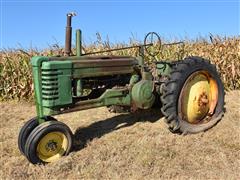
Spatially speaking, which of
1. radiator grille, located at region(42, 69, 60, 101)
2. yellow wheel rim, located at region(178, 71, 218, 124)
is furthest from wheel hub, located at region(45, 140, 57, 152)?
yellow wheel rim, located at region(178, 71, 218, 124)

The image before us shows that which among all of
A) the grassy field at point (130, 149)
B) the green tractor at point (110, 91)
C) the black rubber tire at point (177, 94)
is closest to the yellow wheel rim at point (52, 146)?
the green tractor at point (110, 91)

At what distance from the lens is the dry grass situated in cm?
436

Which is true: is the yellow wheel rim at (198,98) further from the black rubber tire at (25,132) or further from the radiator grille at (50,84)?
the black rubber tire at (25,132)

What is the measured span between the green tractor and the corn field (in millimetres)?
3423

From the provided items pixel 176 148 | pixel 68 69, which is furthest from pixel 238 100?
pixel 68 69

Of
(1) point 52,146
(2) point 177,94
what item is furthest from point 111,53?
(1) point 52,146

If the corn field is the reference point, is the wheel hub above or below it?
below

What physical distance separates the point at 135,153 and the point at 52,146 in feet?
3.30

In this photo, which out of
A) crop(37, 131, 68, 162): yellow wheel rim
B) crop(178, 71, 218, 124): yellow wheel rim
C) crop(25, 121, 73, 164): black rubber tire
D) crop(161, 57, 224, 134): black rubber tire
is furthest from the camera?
crop(178, 71, 218, 124): yellow wheel rim

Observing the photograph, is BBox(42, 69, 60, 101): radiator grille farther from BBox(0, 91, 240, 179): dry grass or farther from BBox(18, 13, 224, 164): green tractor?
BBox(0, 91, 240, 179): dry grass

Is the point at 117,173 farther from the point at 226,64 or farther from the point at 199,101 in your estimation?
the point at 226,64

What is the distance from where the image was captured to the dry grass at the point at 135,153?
14.3 feet

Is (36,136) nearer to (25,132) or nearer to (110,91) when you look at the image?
(25,132)

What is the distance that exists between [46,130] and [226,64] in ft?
20.6
